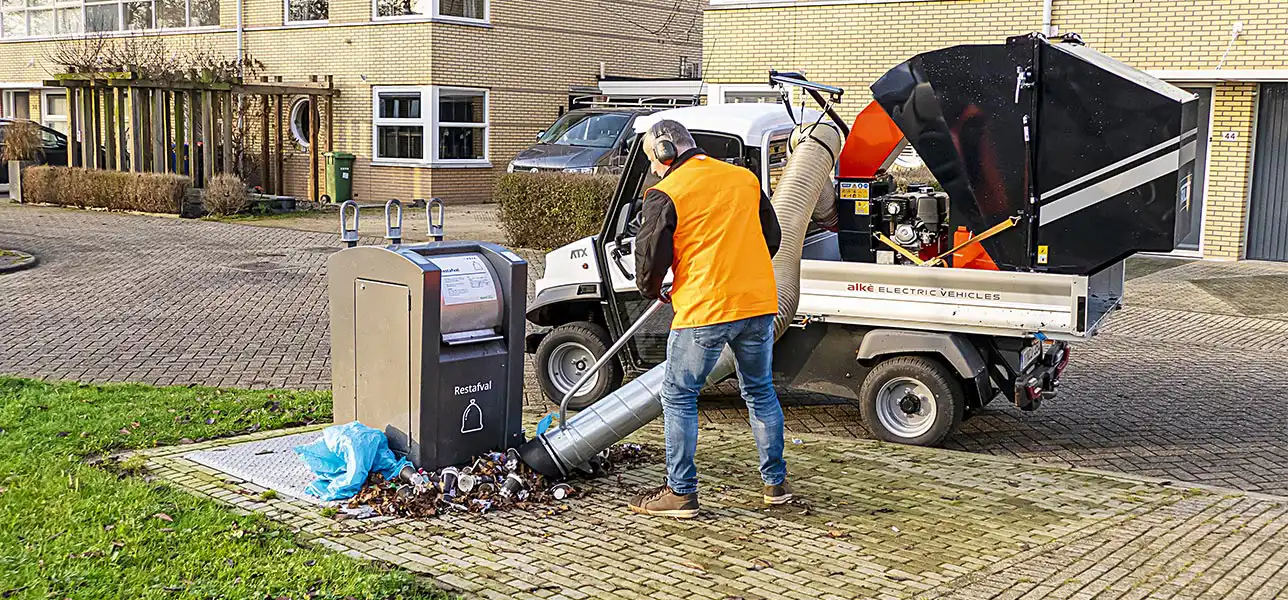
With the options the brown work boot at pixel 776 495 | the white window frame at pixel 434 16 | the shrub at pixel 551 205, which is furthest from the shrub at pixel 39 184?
the brown work boot at pixel 776 495

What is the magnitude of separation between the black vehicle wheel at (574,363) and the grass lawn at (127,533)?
1.84 meters

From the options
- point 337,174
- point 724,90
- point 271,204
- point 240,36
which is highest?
point 240,36

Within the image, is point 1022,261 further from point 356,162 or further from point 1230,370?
point 356,162

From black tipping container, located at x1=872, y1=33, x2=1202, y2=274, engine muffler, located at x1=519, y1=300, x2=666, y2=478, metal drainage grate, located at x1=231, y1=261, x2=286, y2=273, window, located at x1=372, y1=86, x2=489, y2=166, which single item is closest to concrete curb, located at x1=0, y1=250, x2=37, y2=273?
metal drainage grate, located at x1=231, y1=261, x2=286, y2=273

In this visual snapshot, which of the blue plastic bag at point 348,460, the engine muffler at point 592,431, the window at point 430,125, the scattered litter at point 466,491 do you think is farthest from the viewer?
the window at point 430,125

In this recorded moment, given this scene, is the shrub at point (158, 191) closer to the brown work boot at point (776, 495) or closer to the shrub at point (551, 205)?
the shrub at point (551, 205)

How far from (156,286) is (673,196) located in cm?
898

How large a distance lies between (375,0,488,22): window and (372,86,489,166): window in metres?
1.37

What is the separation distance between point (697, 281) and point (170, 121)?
19530mm

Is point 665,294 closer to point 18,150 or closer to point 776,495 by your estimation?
point 776,495

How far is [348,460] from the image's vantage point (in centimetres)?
592

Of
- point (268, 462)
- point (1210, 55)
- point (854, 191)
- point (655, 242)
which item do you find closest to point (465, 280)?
point (655, 242)

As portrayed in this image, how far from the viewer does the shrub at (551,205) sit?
15.9 meters

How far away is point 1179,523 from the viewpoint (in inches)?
230
